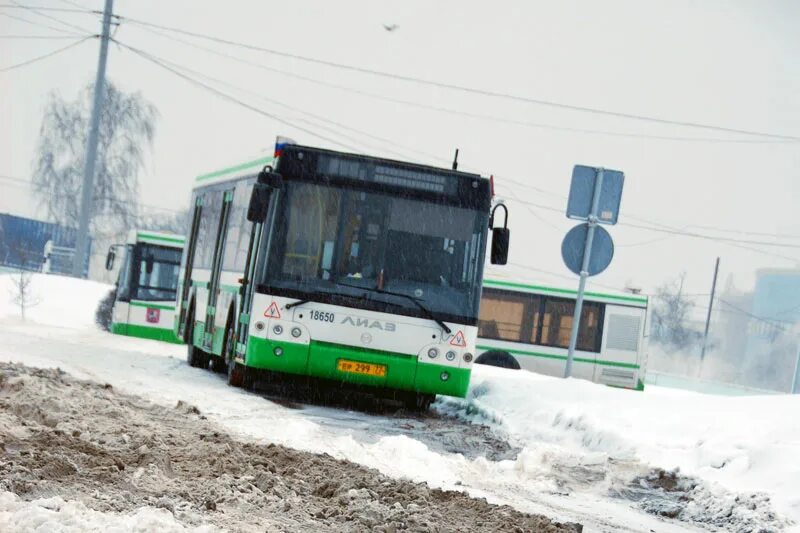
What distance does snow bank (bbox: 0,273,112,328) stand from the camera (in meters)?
42.5

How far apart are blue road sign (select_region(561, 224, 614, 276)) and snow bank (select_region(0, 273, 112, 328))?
27.9 meters

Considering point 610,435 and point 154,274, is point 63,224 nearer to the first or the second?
point 154,274

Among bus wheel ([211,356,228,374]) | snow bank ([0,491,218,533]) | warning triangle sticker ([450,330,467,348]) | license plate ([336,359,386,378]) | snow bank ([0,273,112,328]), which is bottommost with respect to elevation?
snow bank ([0,273,112,328])

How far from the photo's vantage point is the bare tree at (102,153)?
66.2 meters

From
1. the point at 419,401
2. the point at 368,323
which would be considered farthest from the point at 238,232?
the point at 419,401

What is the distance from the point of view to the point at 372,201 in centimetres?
1522

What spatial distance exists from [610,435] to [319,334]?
13.0 ft

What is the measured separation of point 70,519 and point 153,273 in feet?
87.0

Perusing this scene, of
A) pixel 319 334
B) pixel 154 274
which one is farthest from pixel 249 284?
pixel 154 274

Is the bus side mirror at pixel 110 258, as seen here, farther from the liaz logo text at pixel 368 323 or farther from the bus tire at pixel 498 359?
the liaz logo text at pixel 368 323

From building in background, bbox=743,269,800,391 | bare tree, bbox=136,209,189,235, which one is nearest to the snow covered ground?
bare tree, bbox=136,209,189,235

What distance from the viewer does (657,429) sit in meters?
12.6

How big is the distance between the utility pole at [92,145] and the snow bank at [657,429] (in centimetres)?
2180

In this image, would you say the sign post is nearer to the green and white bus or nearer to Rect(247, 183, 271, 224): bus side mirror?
the green and white bus
